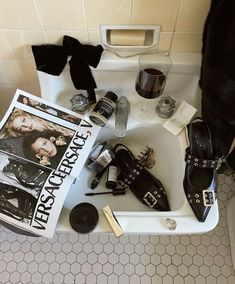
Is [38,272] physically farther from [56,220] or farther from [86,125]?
[86,125]

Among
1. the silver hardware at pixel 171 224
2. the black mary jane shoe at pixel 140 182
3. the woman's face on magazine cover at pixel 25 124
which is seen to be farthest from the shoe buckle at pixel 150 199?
the woman's face on magazine cover at pixel 25 124

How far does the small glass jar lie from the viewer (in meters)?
0.79

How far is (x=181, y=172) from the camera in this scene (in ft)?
2.58

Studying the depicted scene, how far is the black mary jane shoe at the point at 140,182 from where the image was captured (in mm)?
838

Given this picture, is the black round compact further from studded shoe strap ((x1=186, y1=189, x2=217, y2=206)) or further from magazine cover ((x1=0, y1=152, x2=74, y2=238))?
studded shoe strap ((x1=186, y1=189, x2=217, y2=206))

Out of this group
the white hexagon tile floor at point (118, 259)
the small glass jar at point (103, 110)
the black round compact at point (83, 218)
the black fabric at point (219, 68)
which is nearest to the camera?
the black fabric at point (219, 68)

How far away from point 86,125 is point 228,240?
0.82 metres

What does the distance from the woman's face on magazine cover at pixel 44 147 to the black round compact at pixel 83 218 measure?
0.57ft

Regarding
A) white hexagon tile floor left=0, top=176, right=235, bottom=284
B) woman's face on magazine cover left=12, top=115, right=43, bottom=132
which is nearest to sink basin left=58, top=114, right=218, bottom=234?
woman's face on magazine cover left=12, top=115, right=43, bottom=132

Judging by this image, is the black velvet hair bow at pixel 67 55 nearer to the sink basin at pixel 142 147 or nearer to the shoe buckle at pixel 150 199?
the sink basin at pixel 142 147

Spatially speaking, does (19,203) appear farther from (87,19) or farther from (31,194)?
(87,19)

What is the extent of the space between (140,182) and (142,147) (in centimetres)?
15

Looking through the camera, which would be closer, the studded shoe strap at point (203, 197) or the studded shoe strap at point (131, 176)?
the studded shoe strap at point (203, 197)

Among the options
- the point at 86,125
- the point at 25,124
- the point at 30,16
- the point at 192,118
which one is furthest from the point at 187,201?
the point at 30,16
